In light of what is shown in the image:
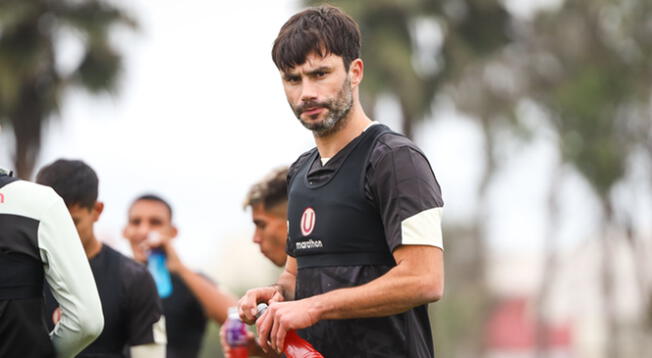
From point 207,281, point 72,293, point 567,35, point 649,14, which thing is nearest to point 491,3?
point 649,14

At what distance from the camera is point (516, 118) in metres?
34.5

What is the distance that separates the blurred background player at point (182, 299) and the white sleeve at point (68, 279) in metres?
2.55

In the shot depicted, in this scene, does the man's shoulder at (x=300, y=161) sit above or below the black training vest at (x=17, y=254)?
above

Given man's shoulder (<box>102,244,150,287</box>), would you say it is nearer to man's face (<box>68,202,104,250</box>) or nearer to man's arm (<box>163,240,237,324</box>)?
man's face (<box>68,202,104,250</box>)

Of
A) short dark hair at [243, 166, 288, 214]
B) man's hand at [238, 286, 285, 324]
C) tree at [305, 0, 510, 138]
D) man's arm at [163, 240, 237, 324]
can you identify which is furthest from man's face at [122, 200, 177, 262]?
tree at [305, 0, 510, 138]

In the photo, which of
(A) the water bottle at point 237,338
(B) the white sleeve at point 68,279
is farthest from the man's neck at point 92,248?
(B) the white sleeve at point 68,279

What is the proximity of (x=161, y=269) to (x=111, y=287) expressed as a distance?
5.40ft

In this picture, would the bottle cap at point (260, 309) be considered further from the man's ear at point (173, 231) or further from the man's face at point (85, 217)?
the man's ear at point (173, 231)

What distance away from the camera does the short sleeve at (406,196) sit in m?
3.57

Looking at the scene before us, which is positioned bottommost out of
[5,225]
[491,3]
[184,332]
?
[184,332]

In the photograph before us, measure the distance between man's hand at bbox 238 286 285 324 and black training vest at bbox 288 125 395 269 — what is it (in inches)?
5.3

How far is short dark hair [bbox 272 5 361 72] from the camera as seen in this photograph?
3795 mm

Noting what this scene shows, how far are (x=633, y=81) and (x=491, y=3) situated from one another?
20.6ft

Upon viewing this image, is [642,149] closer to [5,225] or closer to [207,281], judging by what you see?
[207,281]
